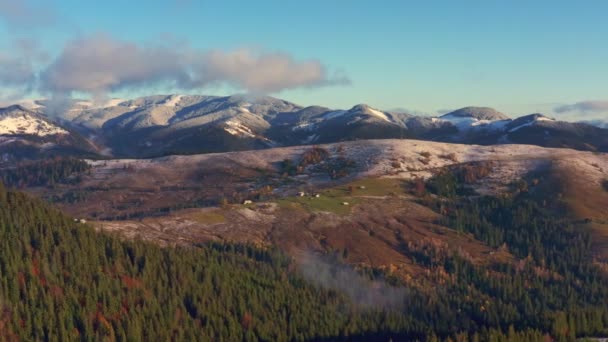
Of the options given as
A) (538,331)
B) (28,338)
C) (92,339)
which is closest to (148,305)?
(92,339)

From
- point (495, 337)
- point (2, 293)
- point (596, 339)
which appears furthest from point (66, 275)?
point (596, 339)

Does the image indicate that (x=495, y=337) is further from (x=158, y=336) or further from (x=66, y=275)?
(x=66, y=275)

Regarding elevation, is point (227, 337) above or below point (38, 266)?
below

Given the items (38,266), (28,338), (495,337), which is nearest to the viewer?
(28,338)

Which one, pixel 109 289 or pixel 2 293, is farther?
pixel 109 289

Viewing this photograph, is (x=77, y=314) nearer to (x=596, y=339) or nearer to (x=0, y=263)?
(x=0, y=263)

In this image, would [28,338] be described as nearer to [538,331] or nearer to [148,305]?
[148,305]

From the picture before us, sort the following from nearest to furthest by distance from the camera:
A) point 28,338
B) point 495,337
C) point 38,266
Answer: point 28,338 < point 495,337 < point 38,266

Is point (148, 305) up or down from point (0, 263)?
down

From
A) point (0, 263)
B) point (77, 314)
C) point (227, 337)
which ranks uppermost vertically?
point (0, 263)

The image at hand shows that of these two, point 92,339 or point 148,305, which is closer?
point 92,339
